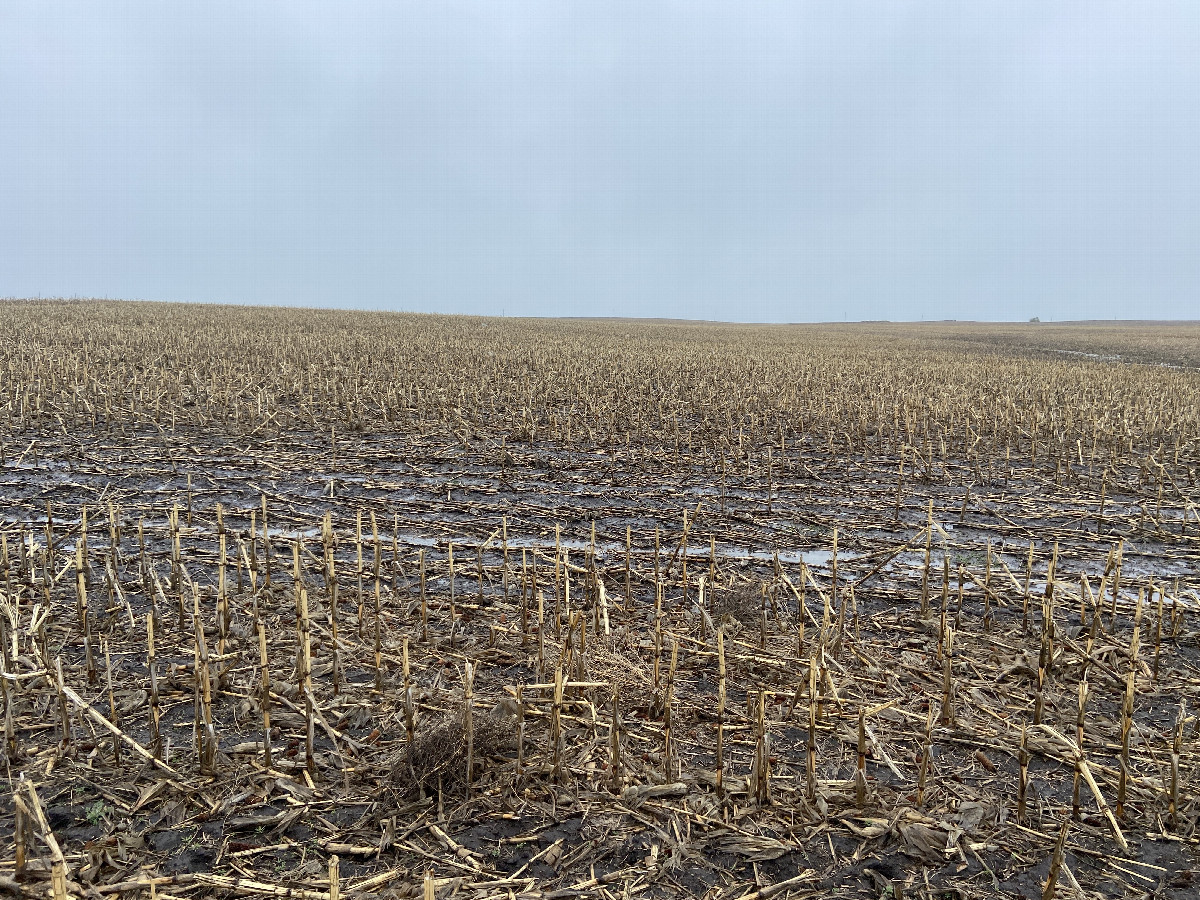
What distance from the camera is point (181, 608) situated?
521cm

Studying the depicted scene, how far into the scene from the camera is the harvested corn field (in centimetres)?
328

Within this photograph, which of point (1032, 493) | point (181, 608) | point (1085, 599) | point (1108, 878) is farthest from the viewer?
point (1032, 493)

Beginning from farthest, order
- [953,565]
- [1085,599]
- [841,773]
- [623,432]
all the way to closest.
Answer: [623,432], [953,565], [1085,599], [841,773]

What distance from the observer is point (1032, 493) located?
9.49 m

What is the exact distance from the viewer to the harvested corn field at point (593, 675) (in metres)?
3.28

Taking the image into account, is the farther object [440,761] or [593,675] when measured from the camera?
[593,675]

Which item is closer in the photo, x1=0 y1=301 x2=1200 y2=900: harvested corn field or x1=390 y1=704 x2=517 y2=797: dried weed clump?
x1=0 y1=301 x2=1200 y2=900: harvested corn field

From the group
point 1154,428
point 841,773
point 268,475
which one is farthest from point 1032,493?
point 268,475

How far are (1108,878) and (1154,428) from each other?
40.9 feet

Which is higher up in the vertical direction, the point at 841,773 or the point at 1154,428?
the point at 1154,428

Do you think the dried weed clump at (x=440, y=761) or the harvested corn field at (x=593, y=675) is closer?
the harvested corn field at (x=593, y=675)

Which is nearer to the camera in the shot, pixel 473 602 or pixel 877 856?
pixel 877 856

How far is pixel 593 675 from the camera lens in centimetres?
473

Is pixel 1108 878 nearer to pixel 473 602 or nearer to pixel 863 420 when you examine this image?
pixel 473 602
